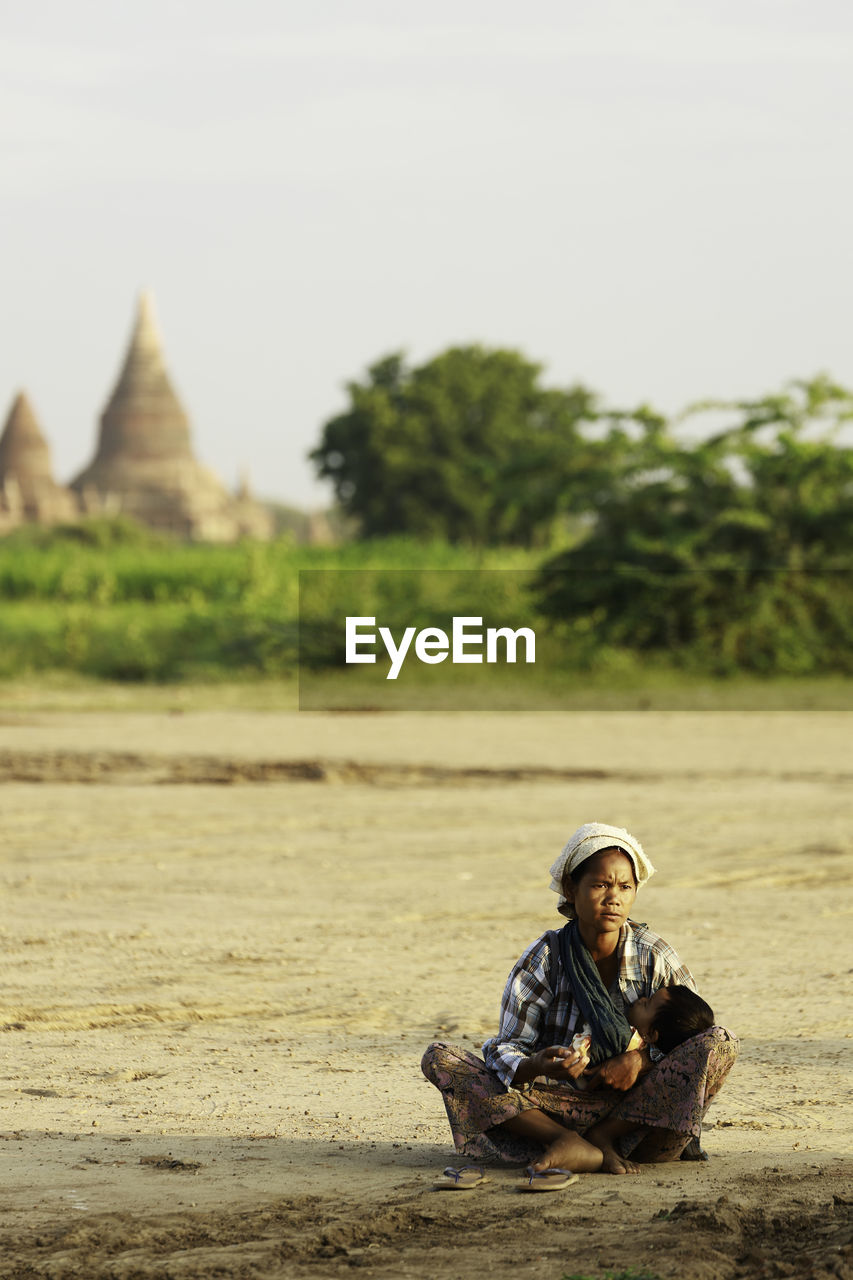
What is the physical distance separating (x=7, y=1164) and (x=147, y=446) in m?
68.0

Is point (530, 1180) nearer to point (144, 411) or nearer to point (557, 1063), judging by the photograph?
point (557, 1063)

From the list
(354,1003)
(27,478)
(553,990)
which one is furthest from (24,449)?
(553,990)

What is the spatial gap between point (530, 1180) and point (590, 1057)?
0.33m

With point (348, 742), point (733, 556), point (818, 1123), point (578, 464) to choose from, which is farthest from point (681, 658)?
point (818, 1123)

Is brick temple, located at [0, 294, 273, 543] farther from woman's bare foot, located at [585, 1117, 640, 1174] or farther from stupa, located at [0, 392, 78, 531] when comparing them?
woman's bare foot, located at [585, 1117, 640, 1174]

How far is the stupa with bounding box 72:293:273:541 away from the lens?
68875mm

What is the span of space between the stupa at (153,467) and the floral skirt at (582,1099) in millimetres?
63141

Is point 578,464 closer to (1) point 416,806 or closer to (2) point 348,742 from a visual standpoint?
(2) point 348,742

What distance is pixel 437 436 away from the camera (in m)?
51.8

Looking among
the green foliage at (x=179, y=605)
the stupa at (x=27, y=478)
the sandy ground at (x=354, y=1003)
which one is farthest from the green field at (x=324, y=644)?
the stupa at (x=27, y=478)

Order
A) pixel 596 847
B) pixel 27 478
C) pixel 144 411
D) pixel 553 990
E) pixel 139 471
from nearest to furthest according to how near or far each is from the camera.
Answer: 1. pixel 596 847
2. pixel 553 990
3. pixel 27 478
4. pixel 139 471
5. pixel 144 411

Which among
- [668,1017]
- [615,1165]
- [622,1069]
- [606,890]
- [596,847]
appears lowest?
[615,1165]

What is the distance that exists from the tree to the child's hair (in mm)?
44207

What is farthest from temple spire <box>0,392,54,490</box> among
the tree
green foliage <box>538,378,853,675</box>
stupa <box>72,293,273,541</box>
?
green foliage <box>538,378,853,675</box>
